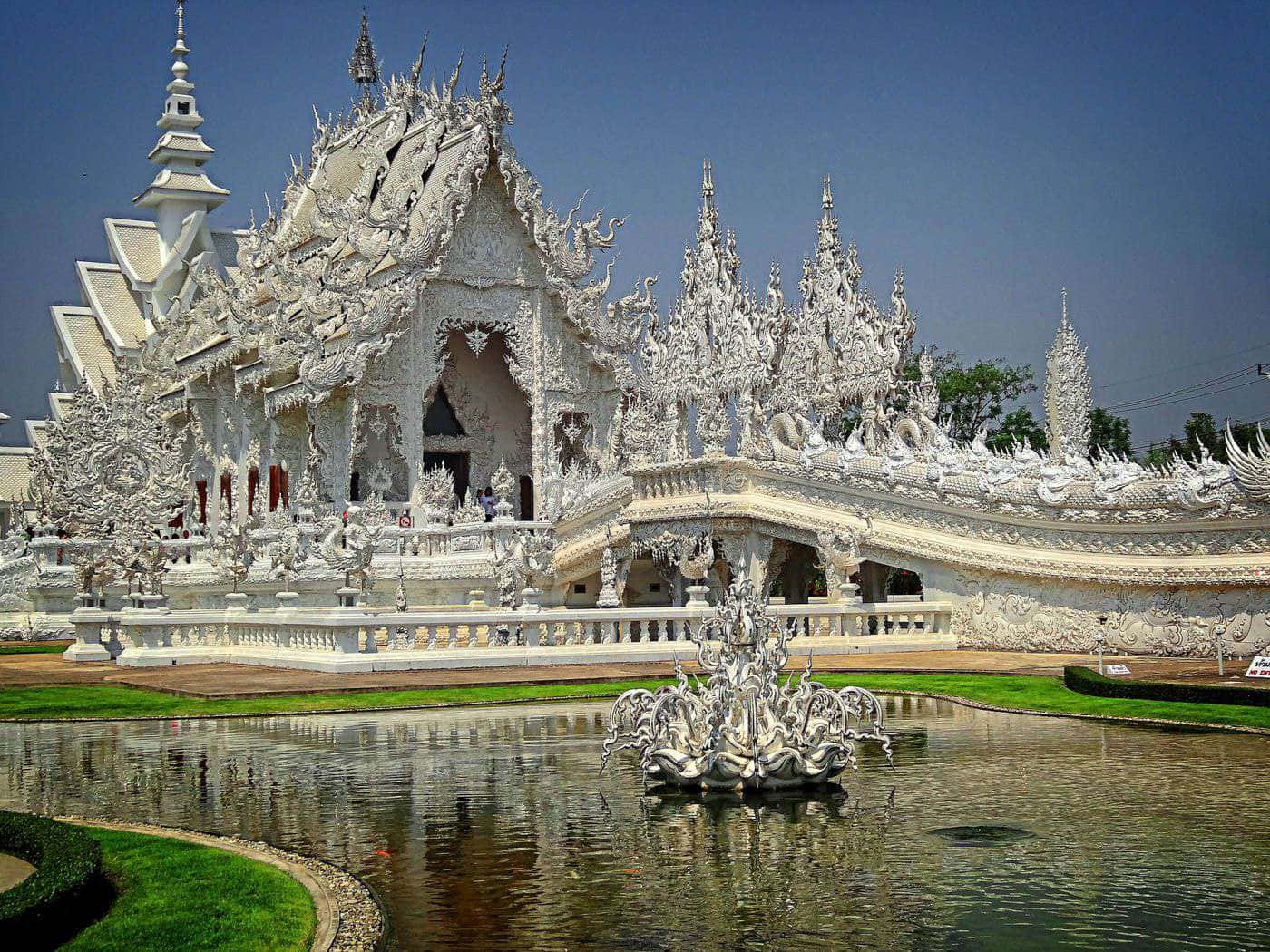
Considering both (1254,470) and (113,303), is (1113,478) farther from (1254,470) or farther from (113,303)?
(113,303)

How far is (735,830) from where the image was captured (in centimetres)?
832

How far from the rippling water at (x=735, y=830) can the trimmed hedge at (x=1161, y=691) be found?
1.58m

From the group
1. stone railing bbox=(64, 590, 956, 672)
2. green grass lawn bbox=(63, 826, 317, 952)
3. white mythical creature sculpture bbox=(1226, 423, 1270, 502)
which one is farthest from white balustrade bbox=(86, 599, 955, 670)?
green grass lawn bbox=(63, 826, 317, 952)

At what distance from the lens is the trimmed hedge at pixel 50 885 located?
580 centimetres

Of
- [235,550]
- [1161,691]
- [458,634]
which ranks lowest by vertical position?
[1161,691]

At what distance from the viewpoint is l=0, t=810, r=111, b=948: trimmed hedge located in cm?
580

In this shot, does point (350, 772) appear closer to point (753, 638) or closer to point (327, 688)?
point (753, 638)

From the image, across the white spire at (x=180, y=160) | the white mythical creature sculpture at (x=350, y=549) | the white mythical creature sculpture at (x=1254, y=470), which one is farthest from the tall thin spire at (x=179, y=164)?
the white mythical creature sculpture at (x=1254, y=470)

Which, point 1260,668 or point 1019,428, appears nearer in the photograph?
point 1260,668

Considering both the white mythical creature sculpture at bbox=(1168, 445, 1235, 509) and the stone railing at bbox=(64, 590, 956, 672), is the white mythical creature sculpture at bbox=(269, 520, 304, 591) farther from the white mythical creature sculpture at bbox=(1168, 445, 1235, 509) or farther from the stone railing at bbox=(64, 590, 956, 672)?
the white mythical creature sculpture at bbox=(1168, 445, 1235, 509)

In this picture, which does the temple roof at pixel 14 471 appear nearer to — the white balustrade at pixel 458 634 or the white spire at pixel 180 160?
the white spire at pixel 180 160

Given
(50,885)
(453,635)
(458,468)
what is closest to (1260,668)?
(453,635)

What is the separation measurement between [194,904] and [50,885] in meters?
0.68

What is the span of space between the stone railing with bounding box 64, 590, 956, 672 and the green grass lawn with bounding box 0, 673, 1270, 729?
196 centimetres
